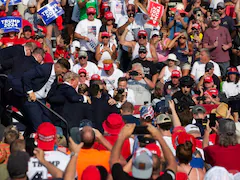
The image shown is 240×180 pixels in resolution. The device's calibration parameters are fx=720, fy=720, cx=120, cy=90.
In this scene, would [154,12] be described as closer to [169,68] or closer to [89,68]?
[169,68]

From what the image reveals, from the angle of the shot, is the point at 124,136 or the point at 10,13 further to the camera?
the point at 10,13

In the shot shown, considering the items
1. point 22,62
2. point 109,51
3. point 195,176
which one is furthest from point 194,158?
point 109,51

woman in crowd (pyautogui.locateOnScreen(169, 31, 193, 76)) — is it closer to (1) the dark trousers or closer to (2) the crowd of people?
(2) the crowd of people

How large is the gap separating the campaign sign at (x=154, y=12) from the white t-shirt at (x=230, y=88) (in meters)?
2.19

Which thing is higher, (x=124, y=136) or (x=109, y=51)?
(x=124, y=136)

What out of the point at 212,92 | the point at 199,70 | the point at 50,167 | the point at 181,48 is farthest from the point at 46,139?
the point at 181,48

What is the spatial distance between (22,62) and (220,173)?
17.3 feet

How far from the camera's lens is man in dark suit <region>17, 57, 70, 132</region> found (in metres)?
10.2

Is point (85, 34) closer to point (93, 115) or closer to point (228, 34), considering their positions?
point (228, 34)

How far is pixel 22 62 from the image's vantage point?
35.9 feet

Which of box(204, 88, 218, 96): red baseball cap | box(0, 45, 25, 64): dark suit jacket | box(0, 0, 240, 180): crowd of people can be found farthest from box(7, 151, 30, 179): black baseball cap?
box(204, 88, 218, 96): red baseball cap

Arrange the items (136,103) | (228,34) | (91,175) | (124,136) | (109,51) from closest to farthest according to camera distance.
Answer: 1. (91,175)
2. (124,136)
3. (136,103)
4. (109,51)
5. (228,34)

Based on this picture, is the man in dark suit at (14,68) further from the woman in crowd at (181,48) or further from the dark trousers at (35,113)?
the woman in crowd at (181,48)

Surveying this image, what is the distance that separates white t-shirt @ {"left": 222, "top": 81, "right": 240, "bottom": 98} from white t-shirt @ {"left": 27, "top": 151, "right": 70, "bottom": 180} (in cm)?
698
